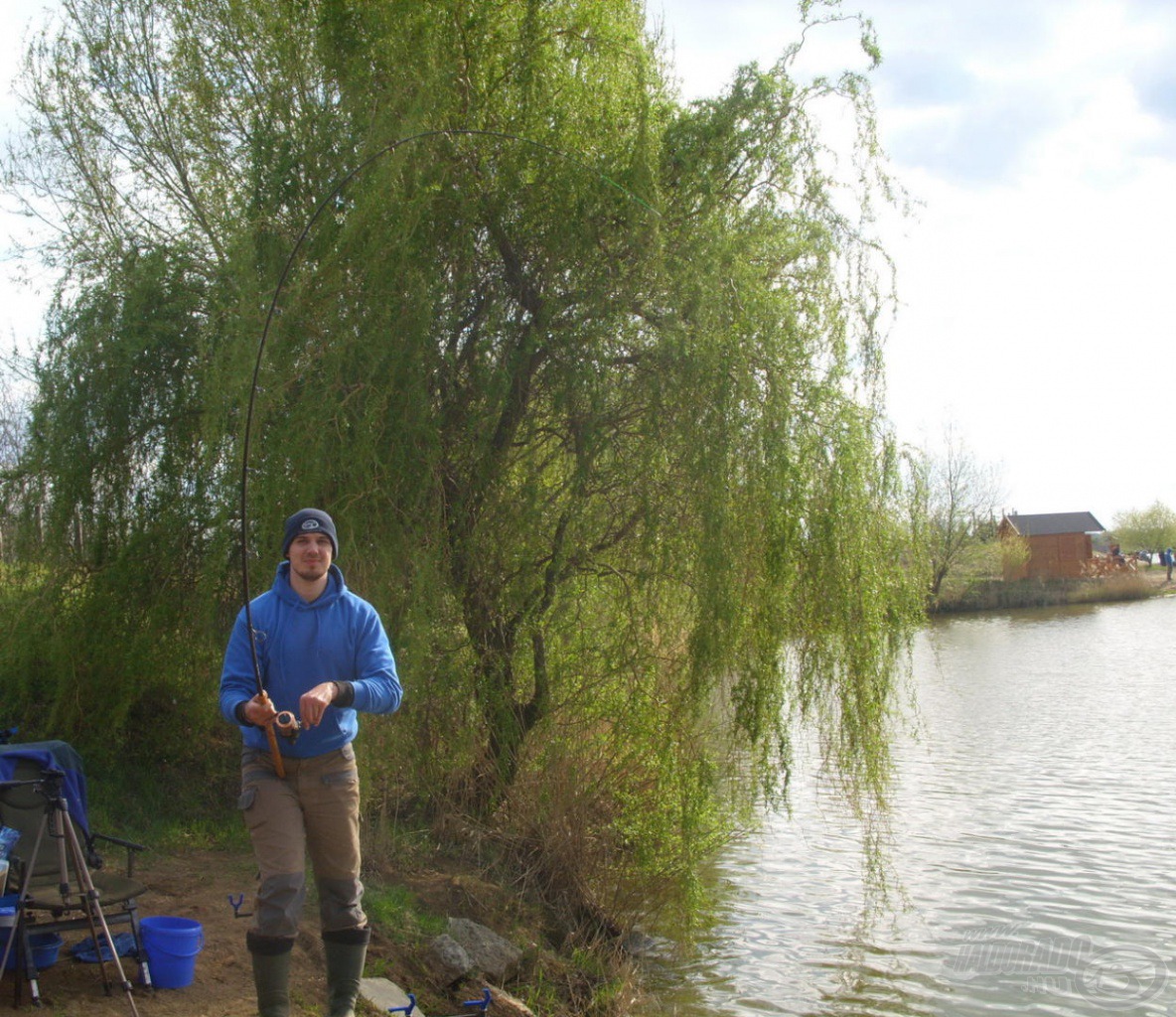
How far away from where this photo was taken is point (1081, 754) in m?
14.5

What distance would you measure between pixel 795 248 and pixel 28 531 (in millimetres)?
5912

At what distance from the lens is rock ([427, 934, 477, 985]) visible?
5.77m

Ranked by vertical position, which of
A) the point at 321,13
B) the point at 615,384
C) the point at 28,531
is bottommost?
the point at 28,531

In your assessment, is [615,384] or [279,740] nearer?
[279,740]

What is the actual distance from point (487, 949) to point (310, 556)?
3367mm

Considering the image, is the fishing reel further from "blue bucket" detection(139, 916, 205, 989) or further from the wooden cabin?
the wooden cabin

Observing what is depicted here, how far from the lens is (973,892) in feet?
29.7

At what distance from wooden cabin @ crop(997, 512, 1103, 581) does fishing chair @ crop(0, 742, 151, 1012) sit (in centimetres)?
4527

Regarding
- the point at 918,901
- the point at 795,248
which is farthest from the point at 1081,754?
the point at 795,248

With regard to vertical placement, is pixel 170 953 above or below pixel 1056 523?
below

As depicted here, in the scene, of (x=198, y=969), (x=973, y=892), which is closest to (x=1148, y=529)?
(x=973, y=892)

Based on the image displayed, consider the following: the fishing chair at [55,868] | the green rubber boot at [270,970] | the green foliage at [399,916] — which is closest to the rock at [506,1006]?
the green foliage at [399,916]

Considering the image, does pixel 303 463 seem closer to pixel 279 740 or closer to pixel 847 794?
pixel 279 740

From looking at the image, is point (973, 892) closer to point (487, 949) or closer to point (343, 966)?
point (487, 949)
